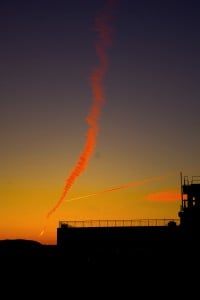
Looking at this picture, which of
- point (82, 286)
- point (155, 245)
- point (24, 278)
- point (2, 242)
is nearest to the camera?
point (82, 286)

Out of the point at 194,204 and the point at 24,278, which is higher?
the point at 194,204

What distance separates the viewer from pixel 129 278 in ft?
164

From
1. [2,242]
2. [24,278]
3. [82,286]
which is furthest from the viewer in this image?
[2,242]

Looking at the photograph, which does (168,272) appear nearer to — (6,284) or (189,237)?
(189,237)

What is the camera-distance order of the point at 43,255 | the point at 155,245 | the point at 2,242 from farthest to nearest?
the point at 155,245 < the point at 2,242 < the point at 43,255

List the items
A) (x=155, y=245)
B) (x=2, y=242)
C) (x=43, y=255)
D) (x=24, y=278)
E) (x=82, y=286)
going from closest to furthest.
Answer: (x=82, y=286) → (x=24, y=278) → (x=43, y=255) → (x=2, y=242) → (x=155, y=245)

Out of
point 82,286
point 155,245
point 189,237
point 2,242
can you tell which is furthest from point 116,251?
point 82,286

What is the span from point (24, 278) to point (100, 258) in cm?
1226

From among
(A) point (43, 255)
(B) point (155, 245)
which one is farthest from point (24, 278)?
(B) point (155, 245)

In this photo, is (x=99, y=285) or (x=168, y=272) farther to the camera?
(x=168, y=272)

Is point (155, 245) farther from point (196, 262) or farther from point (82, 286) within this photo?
point (82, 286)

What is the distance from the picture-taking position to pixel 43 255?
187 ft

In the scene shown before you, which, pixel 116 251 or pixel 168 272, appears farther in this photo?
pixel 116 251

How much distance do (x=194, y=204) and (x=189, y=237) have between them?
6.16m
